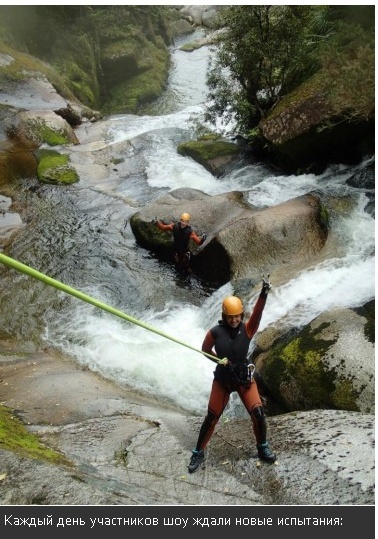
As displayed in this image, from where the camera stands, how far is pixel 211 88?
15.4m

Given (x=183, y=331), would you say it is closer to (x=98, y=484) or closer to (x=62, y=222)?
(x=98, y=484)

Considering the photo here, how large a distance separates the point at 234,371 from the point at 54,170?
1356 cm

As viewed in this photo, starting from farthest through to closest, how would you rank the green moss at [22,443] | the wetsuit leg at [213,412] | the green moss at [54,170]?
the green moss at [54,170]
the wetsuit leg at [213,412]
the green moss at [22,443]

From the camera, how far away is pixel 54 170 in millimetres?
16156

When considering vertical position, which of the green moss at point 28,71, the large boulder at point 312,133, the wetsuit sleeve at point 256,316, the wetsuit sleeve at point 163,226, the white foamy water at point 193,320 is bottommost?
the white foamy water at point 193,320

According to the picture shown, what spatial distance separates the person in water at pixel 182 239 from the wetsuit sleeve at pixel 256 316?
19.4ft

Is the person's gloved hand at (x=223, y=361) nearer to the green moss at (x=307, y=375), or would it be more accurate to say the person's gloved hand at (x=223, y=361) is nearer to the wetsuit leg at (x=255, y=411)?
the wetsuit leg at (x=255, y=411)

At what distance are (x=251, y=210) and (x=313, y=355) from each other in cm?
594

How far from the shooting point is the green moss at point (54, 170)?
15.9m

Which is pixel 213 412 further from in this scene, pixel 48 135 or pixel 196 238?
pixel 48 135

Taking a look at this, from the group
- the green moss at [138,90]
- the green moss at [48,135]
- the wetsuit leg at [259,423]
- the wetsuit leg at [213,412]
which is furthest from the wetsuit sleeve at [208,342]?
the green moss at [138,90]

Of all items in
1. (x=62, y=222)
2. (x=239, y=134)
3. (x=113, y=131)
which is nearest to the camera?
(x=62, y=222)

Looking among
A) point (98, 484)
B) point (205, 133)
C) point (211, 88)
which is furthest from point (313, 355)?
point (205, 133)

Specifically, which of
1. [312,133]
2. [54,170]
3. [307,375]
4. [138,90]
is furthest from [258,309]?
[138,90]
